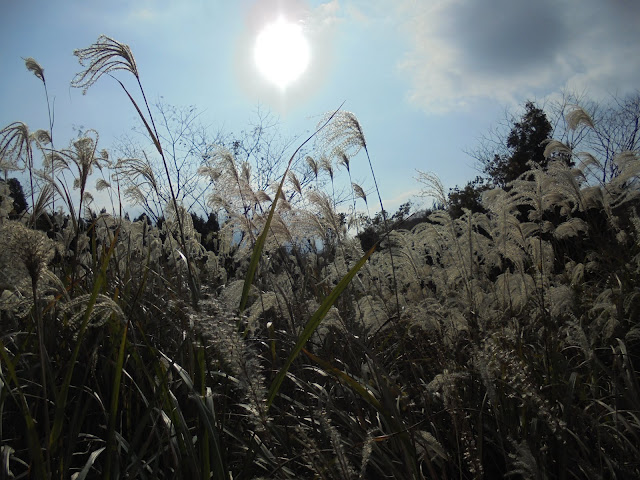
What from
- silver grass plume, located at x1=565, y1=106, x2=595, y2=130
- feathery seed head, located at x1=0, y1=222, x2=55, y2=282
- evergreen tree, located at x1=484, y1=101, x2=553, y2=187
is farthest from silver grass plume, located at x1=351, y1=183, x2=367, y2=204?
evergreen tree, located at x1=484, y1=101, x2=553, y2=187

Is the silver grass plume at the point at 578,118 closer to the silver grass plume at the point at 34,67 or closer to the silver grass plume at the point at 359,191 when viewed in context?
the silver grass plume at the point at 359,191

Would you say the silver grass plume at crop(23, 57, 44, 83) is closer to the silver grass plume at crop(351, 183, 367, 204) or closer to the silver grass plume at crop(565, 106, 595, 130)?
the silver grass plume at crop(351, 183, 367, 204)

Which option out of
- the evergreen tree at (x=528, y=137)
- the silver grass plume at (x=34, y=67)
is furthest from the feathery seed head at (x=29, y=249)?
the evergreen tree at (x=528, y=137)

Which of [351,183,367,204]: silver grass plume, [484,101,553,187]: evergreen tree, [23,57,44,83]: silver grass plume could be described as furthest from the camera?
[484,101,553,187]: evergreen tree

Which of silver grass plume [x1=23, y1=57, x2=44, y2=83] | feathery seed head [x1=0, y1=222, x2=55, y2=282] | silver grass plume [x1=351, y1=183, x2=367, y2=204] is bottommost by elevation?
feathery seed head [x1=0, y1=222, x2=55, y2=282]

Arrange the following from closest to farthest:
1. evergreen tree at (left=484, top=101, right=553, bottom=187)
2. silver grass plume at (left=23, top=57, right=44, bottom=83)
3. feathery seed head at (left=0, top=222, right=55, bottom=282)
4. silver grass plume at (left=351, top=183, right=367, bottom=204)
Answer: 1. feathery seed head at (left=0, top=222, right=55, bottom=282)
2. silver grass plume at (left=23, top=57, right=44, bottom=83)
3. silver grass plume at (left=351, top=183, right=367, bottom=204)
4. evergreen tree at (left=484, top=101, right=553, bottom=187)

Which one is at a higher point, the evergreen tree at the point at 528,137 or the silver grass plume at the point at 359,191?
the evergreen tree at the point at 528,137

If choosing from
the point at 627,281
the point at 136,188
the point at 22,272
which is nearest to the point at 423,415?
the point at 22,272

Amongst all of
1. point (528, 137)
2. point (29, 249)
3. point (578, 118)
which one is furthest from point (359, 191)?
point (528, 137)

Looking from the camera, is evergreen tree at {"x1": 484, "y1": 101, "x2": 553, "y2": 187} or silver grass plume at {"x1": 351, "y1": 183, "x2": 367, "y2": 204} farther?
evergreen tree at {"x1": 484, "y1": 101, "x2": 553, "y2": 187}

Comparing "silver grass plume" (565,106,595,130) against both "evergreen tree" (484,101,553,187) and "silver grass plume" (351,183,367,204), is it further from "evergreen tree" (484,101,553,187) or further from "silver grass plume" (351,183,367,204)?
"evergreen tree" (484,101,553,187)

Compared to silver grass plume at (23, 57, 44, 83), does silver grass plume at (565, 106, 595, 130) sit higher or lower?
lower

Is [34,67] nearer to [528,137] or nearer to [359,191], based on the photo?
[359,191]

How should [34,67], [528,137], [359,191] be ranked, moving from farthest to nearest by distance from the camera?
[528,137], [359,191], [34,67]
